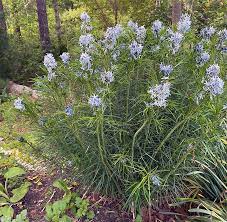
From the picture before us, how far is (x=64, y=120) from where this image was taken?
8.18 feet

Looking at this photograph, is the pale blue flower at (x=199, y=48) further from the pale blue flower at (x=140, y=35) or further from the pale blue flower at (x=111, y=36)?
the pale blue flower at (x=111, y=36)

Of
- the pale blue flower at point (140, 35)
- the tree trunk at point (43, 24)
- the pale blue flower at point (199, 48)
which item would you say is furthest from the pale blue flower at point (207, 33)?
the tree trunk at point (43, 24)

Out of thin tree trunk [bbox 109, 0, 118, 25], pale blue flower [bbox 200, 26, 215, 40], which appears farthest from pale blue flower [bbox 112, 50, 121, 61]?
thin tree trunk [bbox 109, 0, 118, 25]

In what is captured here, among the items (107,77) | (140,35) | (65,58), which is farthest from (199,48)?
(65,58)

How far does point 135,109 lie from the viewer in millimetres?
2527

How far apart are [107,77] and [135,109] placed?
0.42 meters

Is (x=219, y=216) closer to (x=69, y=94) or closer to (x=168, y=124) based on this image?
(x=168, y=124)

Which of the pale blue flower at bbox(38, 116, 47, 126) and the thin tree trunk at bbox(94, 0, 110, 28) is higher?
the pale blue flower at bbox(38, 116, 47, 126)

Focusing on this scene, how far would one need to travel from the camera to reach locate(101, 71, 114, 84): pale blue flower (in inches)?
86.0

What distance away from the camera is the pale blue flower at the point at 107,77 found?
2.18 metres

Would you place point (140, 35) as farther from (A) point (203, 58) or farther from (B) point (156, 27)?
(A) point (203, 58)

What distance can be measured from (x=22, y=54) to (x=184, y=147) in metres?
6.05

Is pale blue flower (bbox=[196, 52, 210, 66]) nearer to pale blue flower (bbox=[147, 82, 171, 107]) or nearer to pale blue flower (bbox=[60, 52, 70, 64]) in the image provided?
pale blue flower (bbox=[147, 82, 171, 107])

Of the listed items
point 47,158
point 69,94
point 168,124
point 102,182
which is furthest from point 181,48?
point 47,158
